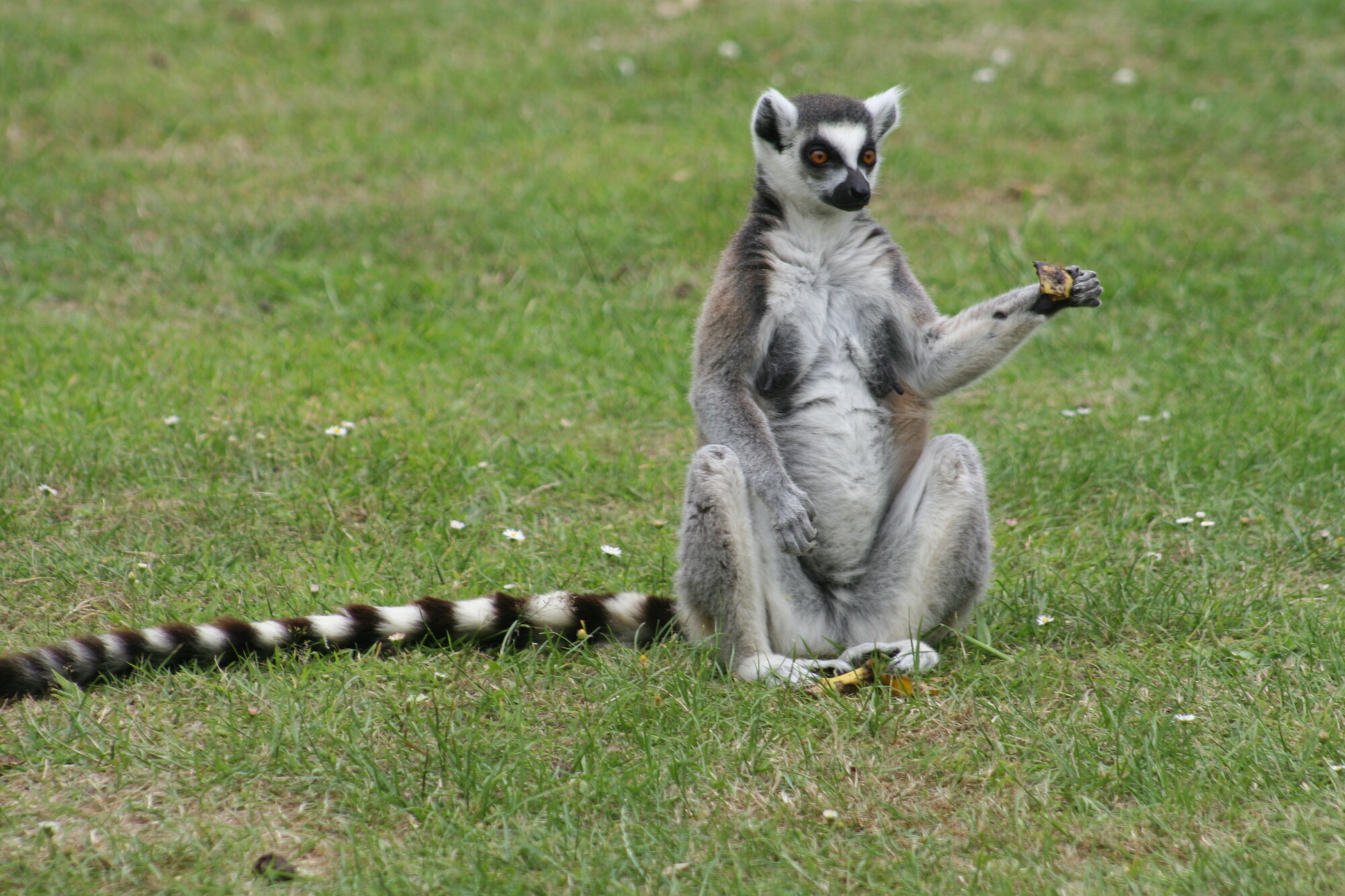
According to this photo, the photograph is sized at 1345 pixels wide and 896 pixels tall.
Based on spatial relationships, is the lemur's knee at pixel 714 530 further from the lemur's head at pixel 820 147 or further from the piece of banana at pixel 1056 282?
the piece of banana at pixel 1056 282

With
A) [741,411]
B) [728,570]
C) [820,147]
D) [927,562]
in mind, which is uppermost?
[820,147]

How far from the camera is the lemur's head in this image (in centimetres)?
365

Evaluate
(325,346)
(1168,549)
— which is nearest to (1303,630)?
(1168,549)

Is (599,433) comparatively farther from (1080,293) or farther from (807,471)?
(1080,293)

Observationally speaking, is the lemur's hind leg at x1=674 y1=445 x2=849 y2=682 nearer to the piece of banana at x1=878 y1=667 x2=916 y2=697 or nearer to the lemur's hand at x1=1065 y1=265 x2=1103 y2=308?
the piece of banana at x1=878 y1=667 x2=916 y2=697

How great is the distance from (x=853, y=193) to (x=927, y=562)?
3.42ft

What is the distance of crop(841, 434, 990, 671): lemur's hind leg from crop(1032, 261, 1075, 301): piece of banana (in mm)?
484

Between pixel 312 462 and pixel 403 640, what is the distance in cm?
149

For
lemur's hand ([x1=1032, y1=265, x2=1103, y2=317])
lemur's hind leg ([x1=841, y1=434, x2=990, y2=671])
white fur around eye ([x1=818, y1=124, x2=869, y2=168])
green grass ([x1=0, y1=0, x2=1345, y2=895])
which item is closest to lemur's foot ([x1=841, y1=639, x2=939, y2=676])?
lemur's hind leg ([x1=841, y1=434, x2=990, y2=671])

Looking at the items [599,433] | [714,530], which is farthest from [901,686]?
[599,433]

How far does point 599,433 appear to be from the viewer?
5.32m

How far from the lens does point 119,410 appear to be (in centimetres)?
512

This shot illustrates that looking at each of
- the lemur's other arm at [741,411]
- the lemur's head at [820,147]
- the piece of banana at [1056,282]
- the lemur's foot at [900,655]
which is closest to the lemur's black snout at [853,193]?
the lemur's head at [820,147]

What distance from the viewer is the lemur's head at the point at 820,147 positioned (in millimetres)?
3652
